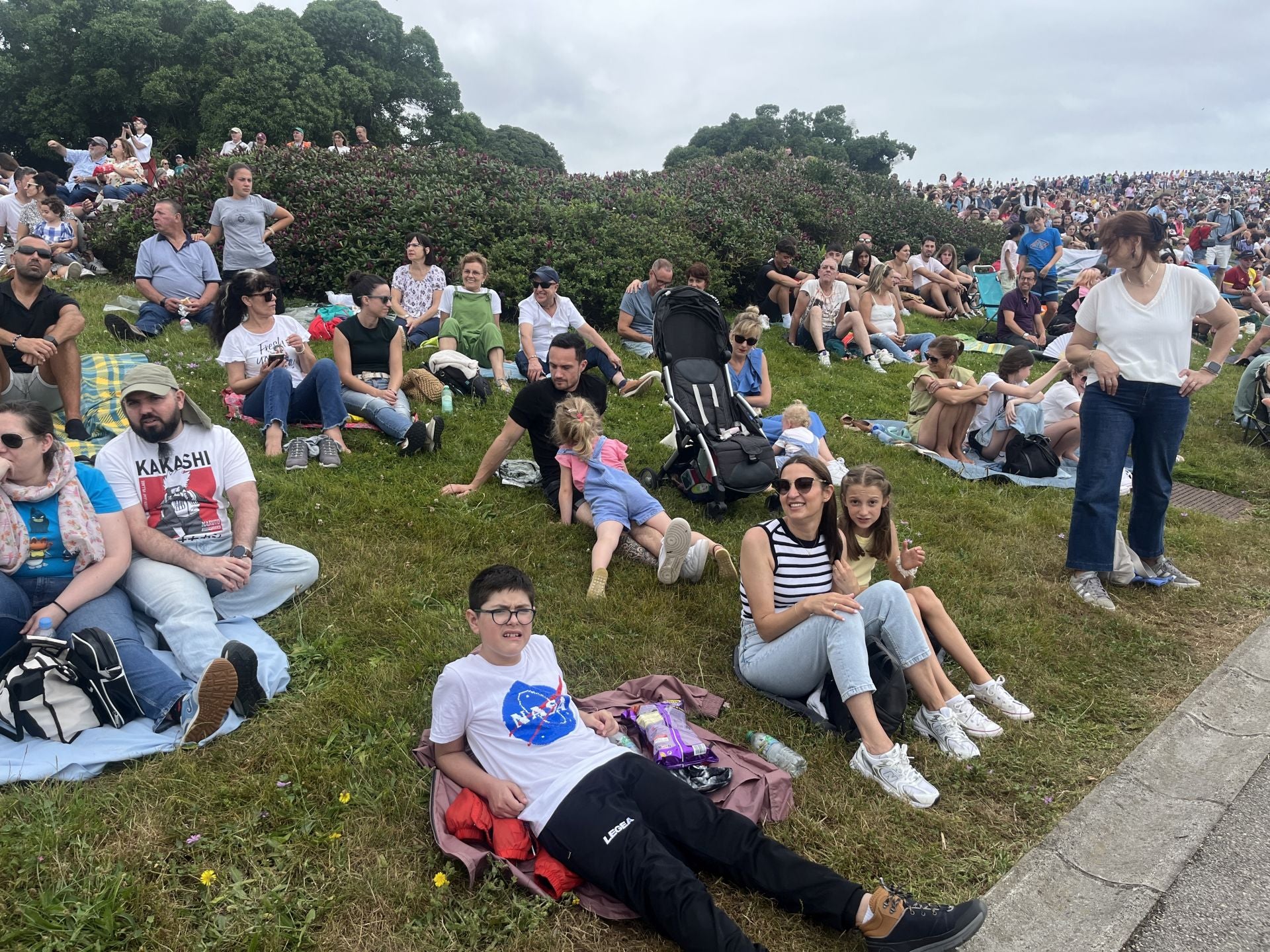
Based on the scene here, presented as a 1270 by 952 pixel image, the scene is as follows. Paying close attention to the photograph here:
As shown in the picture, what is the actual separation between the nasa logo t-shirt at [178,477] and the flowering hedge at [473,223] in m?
6.38

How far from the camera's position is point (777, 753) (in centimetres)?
383

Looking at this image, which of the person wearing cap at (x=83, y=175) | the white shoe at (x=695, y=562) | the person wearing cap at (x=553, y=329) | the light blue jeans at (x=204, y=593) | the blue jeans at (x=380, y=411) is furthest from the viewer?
the person wearing cap at (x=83, y=175)

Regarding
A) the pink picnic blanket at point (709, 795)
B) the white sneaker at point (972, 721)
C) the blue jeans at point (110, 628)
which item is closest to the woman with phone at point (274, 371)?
the blue jeans at point (110, 628)

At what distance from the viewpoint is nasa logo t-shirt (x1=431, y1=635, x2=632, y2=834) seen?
10.8 feet

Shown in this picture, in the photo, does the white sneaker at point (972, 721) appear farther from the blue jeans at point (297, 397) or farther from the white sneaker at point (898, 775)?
the blue jeans at point (297, 397)

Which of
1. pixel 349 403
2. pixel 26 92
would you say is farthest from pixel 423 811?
pixel 26 92

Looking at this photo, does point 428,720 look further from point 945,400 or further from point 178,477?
point 945,400

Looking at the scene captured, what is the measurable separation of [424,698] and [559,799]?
3.89 ft

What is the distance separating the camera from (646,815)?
3.20 meters

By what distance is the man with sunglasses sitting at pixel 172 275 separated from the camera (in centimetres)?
886

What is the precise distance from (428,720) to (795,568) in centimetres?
193

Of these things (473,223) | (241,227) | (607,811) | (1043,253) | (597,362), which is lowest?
(607,811)

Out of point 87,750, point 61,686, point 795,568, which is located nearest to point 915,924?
point 795,568

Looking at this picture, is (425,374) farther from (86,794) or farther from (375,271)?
(86,794)
